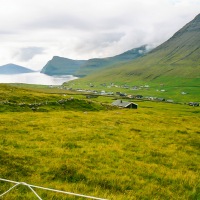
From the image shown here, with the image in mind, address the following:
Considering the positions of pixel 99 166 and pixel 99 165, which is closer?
pixel 99 166

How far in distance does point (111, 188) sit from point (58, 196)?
325cm

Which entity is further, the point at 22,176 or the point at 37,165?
the point at 37,165

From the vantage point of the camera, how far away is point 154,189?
1267 centimetres

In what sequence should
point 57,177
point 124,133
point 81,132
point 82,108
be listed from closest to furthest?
point 57,177 < point 81,132 < point 124,133 < point 82,108

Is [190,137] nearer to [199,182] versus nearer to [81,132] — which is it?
[81,132]

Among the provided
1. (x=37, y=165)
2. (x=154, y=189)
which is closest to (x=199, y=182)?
(x=154, y=189)

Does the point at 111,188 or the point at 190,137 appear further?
the point at 190,137

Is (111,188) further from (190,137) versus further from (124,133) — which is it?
(190,137)

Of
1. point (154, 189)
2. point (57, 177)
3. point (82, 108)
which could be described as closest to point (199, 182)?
point (154, 189)

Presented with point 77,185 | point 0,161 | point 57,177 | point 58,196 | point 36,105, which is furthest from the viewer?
point 36,105

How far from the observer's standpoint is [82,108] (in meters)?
64.1

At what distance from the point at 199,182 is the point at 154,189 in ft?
11.0

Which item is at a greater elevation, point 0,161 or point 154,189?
point 0,161

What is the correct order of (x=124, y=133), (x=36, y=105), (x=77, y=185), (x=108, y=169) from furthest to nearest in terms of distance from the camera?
(x=36, y=105), (x=124, y=133), (x=108, y=169), (x=77, y=185)
